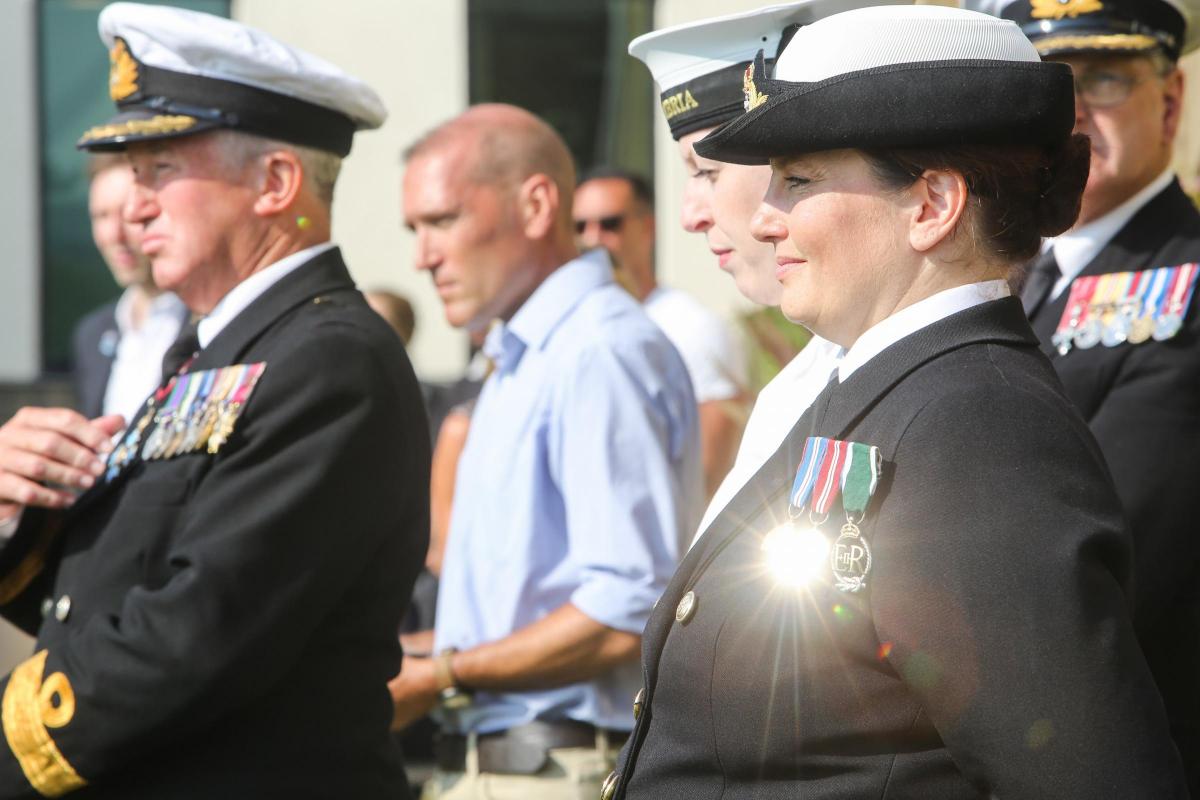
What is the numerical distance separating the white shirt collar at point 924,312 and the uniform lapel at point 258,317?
133 centimetres

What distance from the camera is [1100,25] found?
3.01 m

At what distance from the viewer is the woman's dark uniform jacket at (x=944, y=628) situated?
1.64 metres

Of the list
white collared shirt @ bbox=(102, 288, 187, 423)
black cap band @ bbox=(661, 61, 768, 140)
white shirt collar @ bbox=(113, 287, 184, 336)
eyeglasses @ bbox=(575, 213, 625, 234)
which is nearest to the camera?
black cap band @ bbox=(661, 61, 768, 140)

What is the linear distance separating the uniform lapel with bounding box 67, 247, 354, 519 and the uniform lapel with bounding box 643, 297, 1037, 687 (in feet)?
3.89

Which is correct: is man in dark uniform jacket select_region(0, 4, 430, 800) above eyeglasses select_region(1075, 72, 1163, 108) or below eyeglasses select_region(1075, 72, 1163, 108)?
below

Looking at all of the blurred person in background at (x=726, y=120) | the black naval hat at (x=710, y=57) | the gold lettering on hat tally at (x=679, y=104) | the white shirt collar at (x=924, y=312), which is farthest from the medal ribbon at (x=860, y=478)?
the gold lettering on hat tally at (x=679, y=104)

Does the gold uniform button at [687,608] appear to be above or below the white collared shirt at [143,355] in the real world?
above

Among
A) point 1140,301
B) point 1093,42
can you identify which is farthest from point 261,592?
point 1093,42

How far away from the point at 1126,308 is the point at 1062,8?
1.93 feet

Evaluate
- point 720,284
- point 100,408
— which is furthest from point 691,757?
point 720,284

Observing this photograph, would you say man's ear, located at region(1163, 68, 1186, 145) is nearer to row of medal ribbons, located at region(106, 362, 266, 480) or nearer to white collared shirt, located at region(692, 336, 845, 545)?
white collared shirt, located at region(692, 336, 845, 545)

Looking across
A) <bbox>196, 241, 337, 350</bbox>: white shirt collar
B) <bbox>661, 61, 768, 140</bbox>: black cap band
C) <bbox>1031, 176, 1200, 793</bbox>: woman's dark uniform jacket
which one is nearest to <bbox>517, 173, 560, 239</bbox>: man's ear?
<bbox>196, 241, 337, 350</bbox>: white shirt collar

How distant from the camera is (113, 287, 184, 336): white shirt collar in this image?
19.1ft

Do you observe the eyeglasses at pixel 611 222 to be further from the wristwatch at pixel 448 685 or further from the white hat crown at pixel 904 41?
the white hat crown at pixel 904 41
